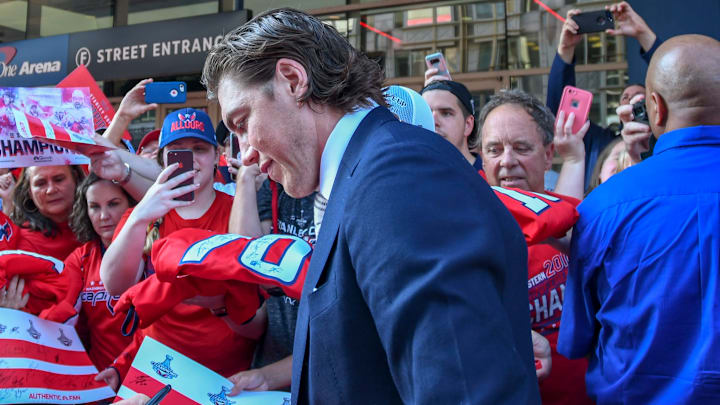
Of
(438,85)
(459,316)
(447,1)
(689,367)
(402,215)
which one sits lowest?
(689,367)

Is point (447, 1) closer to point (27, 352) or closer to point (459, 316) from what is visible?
point (27, 352)

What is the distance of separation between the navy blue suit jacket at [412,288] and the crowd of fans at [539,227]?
0.06 metres

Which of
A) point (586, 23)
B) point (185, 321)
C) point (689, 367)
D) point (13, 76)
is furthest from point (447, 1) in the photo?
point (689, 367)

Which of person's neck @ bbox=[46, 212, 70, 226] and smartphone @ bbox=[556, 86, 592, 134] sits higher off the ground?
smartphone @ bbox=[556, 86, 592, 134]

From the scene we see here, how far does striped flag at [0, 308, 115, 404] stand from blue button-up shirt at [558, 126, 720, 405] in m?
1.73

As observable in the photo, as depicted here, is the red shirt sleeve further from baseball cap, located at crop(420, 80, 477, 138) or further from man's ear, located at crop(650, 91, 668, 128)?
baseball cap, located at crop(420, 80, 477, 138)

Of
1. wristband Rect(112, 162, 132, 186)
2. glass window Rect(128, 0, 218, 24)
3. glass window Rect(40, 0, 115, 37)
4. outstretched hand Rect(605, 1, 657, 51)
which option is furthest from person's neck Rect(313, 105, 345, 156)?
glass window Rect(40, 0, 115, 37)

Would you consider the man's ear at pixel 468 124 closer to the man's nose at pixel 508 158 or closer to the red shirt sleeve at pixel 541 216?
the man's nose at pixel 508 158

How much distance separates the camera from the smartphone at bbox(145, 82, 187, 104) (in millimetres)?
3105

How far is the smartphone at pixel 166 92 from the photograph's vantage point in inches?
122

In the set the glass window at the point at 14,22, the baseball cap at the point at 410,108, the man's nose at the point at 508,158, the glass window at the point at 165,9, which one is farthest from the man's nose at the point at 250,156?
the glass window at the point at 14,22

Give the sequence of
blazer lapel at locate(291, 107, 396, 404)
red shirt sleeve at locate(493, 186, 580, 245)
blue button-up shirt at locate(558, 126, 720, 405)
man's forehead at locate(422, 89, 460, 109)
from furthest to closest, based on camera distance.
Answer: man's forehead at locate(422, 89, 460, 109) < red shirt sleeve at locate(493, 186, 580, 245) < blue button-up shirt at locate(558, 126, 720, 405) < blazer lapel at locate(291, 107, 396, 404)

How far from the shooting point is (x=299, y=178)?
1.22 m

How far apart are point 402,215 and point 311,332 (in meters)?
0.27
